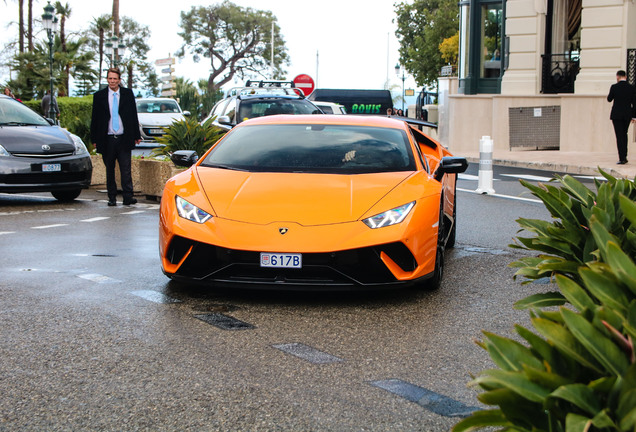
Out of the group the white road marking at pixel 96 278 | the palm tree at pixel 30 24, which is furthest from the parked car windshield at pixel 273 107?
the palm tree at pixel 30 24

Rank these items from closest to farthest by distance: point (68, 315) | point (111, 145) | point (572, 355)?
point (572, 355), point (68, 315), point (111, 145)

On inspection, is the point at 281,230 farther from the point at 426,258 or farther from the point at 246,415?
the point at 246,415

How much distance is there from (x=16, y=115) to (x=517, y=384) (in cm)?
1346

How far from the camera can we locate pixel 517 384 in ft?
7.31

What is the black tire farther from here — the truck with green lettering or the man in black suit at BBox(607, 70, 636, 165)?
the truck with green lettering

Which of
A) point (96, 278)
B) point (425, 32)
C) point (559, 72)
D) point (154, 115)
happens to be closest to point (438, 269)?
point (96, 278)

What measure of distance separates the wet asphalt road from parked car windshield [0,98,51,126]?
20.2 ft

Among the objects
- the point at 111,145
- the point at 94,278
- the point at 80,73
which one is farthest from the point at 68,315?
the point at 80,73

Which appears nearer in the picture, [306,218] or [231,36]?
[306,218]

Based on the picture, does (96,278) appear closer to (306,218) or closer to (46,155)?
(306,218)

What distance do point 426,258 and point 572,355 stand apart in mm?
4501

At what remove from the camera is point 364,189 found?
6.93 meters

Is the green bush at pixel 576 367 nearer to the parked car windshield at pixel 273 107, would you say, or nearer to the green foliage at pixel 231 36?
the parked car windshield at pixel 273 107

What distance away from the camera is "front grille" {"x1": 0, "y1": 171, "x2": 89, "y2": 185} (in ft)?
43.4
